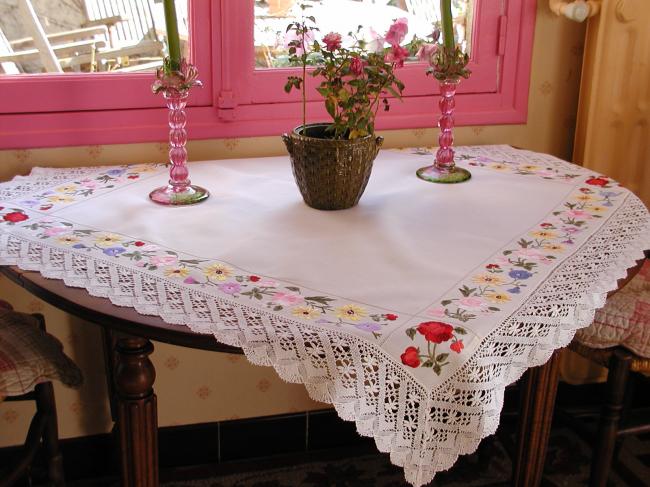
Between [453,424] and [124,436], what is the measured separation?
535 millimetres

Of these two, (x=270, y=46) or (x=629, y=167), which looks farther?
(x=629, y=167)

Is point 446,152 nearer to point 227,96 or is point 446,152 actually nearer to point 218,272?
point 227,96

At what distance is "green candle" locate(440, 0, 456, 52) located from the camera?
163 cm

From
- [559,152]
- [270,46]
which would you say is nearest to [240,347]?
[270,46]

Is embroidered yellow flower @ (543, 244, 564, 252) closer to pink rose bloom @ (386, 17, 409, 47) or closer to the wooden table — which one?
the wooden table

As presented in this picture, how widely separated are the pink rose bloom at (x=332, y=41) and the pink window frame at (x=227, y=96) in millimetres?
498

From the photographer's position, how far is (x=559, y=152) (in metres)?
2.22

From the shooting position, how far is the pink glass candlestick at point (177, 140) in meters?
1.55

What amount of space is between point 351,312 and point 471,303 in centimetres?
17

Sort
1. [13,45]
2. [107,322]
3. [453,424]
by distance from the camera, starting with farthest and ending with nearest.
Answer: [13,45], [107,322], [453,424]

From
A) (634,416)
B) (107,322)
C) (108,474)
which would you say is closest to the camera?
(107,322)

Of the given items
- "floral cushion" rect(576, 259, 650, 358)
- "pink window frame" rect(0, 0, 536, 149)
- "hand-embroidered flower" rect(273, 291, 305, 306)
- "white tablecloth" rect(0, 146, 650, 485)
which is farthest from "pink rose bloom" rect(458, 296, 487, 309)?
"pink window frame" rect(0, 0, 536, 149)

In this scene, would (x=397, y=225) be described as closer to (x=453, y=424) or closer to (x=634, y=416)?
(x=453, y=424)

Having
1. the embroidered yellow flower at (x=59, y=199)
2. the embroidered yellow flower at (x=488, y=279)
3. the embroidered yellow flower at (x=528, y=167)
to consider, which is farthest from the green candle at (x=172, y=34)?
the embroidered yellow flower at (x=528, y=167)
